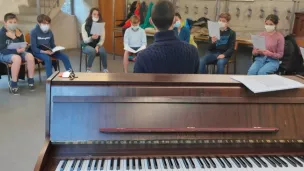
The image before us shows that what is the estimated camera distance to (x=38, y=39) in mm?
4801

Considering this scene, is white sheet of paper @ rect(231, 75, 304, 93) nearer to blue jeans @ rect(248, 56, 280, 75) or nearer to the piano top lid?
the piano top lid

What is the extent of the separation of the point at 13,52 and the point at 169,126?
3762 millimetres

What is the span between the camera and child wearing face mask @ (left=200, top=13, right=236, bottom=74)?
4.80 metres

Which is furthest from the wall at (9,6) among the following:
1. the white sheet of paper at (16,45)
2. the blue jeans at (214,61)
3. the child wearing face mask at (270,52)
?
the child wearing face mask at (270,52)

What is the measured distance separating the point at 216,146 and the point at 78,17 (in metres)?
7.66

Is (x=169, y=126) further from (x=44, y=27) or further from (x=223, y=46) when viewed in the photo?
(x=44, y=27)

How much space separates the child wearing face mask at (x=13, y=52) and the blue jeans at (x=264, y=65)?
334 cm

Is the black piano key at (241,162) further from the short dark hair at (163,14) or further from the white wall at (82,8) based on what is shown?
the white wall at (82,8)

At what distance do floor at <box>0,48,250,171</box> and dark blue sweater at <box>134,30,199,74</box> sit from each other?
4.38ft

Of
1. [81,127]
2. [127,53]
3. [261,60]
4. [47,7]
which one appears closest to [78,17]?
[47,7]

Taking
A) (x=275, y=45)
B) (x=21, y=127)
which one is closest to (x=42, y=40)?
(x=21, y=127)

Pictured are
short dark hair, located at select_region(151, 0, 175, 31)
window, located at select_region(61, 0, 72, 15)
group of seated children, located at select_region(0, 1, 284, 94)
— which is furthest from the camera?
window, located at select_region(61, 0, 72, 15)

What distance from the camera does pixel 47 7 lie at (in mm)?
7375

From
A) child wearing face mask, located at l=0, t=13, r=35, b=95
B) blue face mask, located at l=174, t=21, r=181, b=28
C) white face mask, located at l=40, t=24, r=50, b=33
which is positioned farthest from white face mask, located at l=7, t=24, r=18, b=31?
blue face mask, located at l=174, t=21, r=181, b=28
